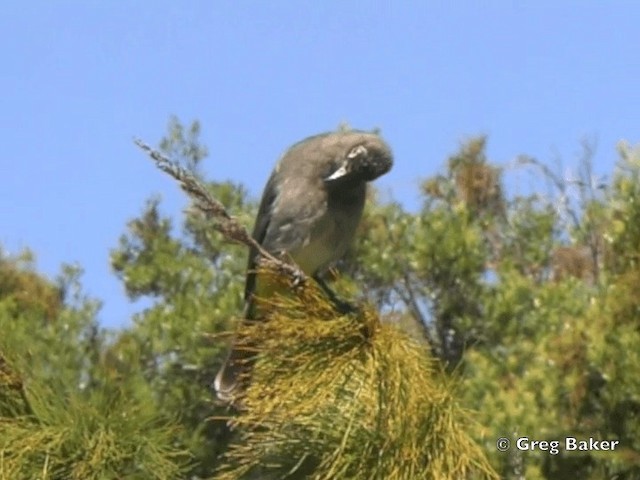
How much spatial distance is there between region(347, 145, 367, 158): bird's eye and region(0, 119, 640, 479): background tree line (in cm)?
73

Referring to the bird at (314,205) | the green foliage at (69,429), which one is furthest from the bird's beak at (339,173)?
the green foliage at (69,429)

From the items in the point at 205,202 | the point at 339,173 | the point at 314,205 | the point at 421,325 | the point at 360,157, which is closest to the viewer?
the point at 205,202

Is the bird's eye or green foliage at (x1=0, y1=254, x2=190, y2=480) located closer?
green foliage at (x1=0, y1=254, x2=190, y2=480)

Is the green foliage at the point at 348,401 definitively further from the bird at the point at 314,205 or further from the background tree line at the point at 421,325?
the bird at the point at 314,205

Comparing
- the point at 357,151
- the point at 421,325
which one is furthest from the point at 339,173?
the point at 421,325

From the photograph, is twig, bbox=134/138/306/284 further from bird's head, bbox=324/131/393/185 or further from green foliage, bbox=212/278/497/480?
bird's head, bbox=324/131/393/185

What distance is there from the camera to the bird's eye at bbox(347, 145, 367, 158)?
620cm

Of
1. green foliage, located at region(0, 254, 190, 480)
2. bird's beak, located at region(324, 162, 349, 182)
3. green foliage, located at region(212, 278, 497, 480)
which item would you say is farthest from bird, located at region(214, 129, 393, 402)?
green foliage, located at region(212, 278, 497, 480)

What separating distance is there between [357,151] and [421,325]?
4397mm

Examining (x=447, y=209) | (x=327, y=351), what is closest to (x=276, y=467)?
(x=327, y=351)

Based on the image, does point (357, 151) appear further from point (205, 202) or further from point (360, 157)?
point (205, 202)

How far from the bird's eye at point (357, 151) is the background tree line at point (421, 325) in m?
0.73

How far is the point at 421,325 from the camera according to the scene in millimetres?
10516

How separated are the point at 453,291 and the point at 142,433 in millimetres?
7478
